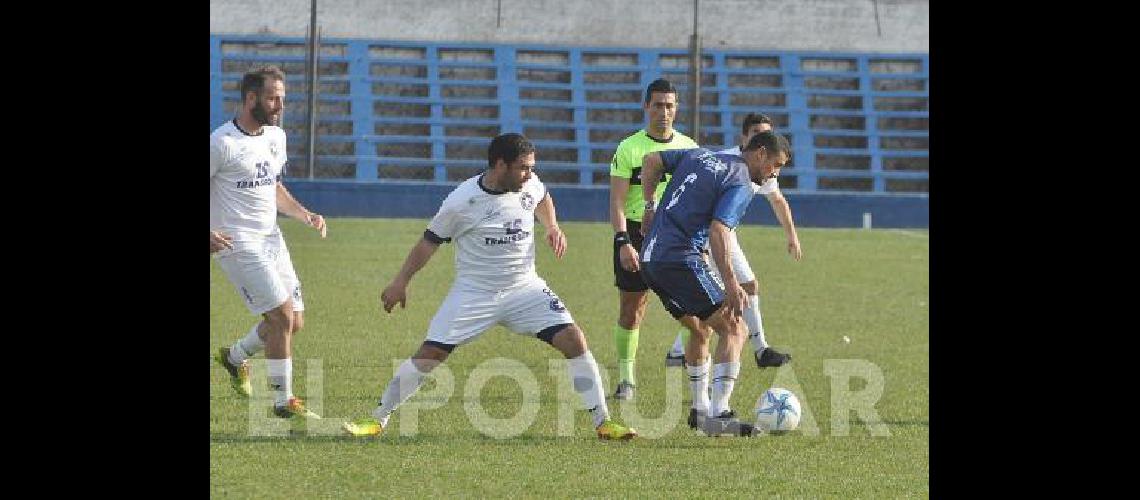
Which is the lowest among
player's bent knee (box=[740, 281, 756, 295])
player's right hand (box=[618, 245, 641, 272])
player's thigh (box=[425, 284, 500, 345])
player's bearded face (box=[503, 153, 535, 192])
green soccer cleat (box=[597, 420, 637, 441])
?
green soccer cleat (box=[597, 420, 637, 441])

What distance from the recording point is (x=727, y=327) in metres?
10.4

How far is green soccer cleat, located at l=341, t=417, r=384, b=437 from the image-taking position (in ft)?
33.0

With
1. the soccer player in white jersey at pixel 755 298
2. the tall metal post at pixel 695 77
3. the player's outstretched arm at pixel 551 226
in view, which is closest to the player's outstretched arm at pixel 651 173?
the player's outstretched arm at pixel 551 226

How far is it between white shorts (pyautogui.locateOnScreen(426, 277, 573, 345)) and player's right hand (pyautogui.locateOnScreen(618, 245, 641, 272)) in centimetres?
55

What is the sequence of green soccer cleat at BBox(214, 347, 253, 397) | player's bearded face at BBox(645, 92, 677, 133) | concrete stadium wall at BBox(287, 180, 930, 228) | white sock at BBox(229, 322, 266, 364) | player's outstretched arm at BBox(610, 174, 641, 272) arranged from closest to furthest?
1. player's outstretched arm at BBox(610, 174, 641, 272)
2. white sock at BBox(229, 322, 266, 364)
3. green soccer cleat at BBox(214, 347, 253, 397)
4. player's bearded face at BBox(645, 92, 677, 133)
5. concrete stadium wall at BBox(287, 180, 930, 228)

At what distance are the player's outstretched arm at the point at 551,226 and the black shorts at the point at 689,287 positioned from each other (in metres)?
0.62

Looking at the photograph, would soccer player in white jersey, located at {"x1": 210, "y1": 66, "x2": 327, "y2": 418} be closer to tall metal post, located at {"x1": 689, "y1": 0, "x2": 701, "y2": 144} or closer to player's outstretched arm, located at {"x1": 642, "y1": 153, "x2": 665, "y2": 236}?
player's outstretched arm, located at {"x1": 642, "y1": 153, "x2": 665, "y2": 236}

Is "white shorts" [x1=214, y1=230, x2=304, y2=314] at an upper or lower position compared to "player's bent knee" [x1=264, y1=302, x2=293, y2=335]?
upper

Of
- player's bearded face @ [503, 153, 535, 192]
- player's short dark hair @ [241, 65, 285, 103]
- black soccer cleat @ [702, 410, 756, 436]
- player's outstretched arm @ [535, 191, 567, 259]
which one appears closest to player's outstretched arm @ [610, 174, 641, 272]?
player's outstretched arm @ [535, 191, 567, 259]

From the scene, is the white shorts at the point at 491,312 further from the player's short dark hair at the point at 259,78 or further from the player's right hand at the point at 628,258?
the player's short dark hair at the point at 259,78

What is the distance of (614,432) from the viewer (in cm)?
1005

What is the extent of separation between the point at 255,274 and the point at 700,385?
2770 mm

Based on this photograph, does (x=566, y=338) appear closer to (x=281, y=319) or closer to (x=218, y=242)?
(x=281, y=319)
